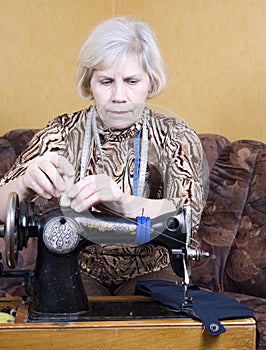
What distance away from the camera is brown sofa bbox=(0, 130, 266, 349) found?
2439mm

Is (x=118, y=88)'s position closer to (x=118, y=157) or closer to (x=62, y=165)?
(x=118, y=157)

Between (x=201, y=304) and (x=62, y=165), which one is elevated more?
(x=62, y=165)

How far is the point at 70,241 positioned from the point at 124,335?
236mm

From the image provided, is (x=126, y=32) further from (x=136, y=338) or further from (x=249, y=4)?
(x=249, y=4)

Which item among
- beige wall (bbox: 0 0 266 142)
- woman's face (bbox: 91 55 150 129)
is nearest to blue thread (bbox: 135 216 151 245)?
woman's face (bbox: 91 55 150 129)

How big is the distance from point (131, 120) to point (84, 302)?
17.9 inches

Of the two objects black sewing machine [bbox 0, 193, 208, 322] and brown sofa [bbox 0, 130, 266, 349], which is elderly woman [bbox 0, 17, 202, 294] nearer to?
black sewing machine [bbox 0, 193, 208, 322]

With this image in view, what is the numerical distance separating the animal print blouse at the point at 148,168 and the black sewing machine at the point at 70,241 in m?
0.11

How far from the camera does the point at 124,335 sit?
141cm

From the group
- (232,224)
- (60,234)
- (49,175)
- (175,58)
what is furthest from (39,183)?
(175,58)

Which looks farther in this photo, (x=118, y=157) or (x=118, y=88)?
(x=118, y=88)

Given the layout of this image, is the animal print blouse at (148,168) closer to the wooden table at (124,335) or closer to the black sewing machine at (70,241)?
the black sewing machine at (70,241)

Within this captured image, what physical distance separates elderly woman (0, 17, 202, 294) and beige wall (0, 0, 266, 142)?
1.03 meters

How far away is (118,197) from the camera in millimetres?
1562
